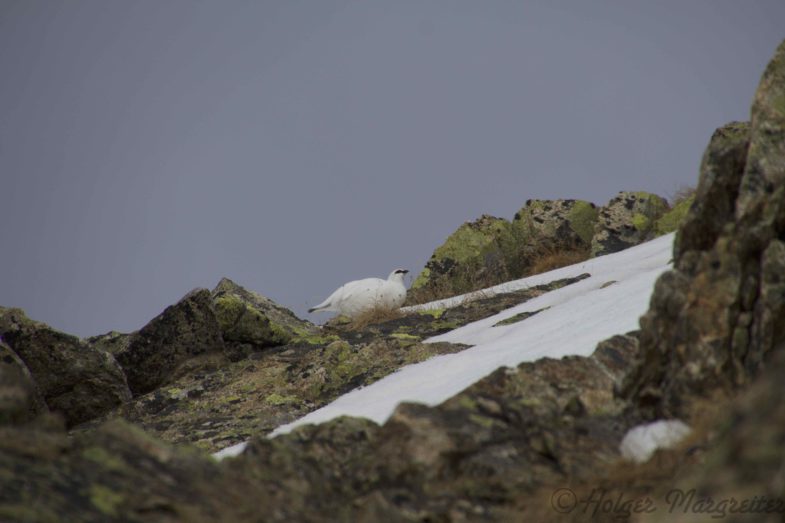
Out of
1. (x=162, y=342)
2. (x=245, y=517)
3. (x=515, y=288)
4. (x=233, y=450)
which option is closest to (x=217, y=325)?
(x=162, y=342)

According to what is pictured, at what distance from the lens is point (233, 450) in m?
9.52

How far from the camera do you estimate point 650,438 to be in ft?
17.8

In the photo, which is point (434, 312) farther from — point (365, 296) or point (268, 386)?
point (268, 386)

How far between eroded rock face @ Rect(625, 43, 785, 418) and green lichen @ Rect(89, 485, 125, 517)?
3.49 m

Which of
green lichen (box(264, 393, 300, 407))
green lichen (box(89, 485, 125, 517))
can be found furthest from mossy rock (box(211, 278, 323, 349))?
green lichen (box(89, 485, 125, 517))

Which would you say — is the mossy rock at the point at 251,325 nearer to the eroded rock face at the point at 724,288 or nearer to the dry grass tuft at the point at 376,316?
the dry grass tuft at the point at 376,316

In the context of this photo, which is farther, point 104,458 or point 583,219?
point 583,219

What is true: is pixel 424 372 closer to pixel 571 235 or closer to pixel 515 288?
pixel 515 288

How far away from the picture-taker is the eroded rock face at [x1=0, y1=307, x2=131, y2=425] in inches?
469

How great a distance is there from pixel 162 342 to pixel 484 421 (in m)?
9.15

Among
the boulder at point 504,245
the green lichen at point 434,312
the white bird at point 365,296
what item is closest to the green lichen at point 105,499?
the green lichen at point 434,312

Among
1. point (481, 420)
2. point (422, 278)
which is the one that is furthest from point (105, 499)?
point (422, 278)

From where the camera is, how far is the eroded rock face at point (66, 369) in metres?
11.9

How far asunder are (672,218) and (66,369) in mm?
13842
